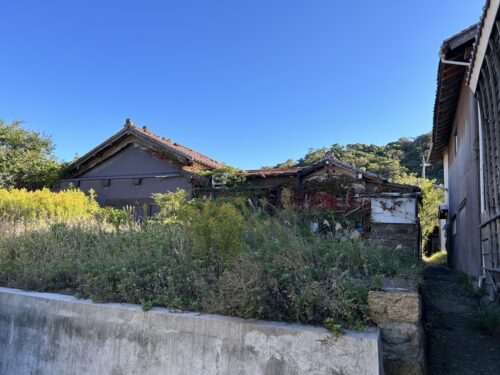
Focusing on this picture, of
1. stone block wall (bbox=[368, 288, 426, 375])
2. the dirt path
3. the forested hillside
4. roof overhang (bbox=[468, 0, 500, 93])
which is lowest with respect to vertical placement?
the dirt path

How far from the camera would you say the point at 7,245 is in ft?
19.7

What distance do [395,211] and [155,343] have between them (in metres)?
5.66

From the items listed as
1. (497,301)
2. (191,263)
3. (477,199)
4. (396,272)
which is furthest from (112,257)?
(477,199)

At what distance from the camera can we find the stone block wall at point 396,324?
10.2ft

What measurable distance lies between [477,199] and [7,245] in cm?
834

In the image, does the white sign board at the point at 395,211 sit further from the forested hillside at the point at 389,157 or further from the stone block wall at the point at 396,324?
the forested hillside at the point at 389,157

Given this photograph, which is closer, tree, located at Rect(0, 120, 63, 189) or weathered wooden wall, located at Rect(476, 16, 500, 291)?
weathered wooden wall, located at Rect(476, 16, 500, 291)

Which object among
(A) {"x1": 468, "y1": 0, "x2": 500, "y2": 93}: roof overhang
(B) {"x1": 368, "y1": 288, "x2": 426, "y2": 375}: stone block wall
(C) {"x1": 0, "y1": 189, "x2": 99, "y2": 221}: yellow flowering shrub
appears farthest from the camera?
(C) {"x1": 0, "y1": 189, "x2": 99, "y2": 221}: yellow flowering shrub

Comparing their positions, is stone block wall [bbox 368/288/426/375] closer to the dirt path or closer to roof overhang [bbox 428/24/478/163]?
the dirt path

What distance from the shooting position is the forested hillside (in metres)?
27.7

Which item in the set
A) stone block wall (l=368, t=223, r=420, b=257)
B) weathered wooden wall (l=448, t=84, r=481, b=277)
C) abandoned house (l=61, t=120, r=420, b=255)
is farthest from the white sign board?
weathered wooden wall (l=448, t=84, r=481, b=277)

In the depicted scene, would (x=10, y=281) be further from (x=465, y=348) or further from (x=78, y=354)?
(x=465, y=348)

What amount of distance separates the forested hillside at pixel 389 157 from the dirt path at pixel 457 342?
795 inches

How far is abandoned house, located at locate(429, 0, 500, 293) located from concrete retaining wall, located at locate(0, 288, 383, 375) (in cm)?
392
